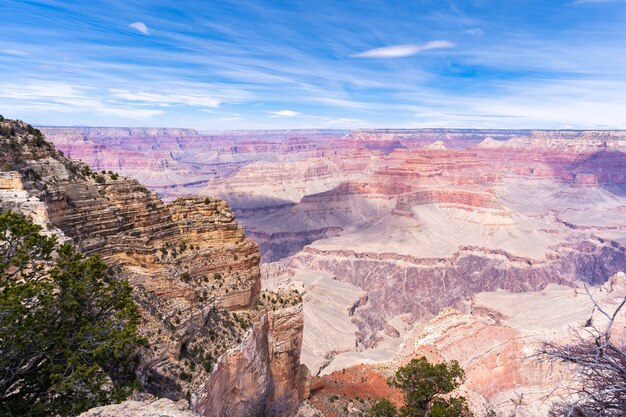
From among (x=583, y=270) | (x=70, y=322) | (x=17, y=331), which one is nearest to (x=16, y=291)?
(x=17, y=331)

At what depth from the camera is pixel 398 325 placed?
263 feet

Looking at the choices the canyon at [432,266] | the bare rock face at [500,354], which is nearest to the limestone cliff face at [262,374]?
the canyon at [432,266]

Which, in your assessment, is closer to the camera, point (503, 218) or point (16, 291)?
point (16, 291)

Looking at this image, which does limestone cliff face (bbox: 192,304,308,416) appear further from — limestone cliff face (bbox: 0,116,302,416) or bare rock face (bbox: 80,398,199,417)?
bare rock face (bbox: 80,398,199,417)

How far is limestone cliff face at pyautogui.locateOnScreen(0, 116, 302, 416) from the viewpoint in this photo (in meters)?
17.5

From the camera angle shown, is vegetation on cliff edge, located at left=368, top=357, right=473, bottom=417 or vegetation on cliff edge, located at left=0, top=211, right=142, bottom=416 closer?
vegetation on cliff edge, located at left=0, top=211, right=142, bottom=416

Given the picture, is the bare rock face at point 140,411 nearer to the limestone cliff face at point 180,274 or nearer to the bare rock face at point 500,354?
the limestone cliff face at point 180,274

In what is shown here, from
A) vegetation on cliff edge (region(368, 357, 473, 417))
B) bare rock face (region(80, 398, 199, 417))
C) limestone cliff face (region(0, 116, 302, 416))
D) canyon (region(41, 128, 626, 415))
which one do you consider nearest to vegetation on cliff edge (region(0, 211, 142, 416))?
bare rock face (region(80, 398, 199, 417))

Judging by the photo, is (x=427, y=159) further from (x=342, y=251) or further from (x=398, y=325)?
(x=398, y=325)

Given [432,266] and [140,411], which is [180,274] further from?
[432,266]

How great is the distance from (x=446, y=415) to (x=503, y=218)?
12761 centimetres

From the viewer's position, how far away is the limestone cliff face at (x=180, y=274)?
57.6 ft

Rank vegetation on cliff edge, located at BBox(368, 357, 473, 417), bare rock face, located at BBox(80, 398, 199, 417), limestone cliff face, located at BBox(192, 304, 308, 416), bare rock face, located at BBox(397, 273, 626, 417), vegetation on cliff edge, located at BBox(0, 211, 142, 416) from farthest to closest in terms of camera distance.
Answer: bare rock face, located at BBox(397, 273, 626, 417)
vegetation on cliff edge, located at BBox(368, 357, 473, 417)
limestone cliff face, located at BBox(192, 304, 308, 416)
vegetation on cliff edge, located at BBox(0, 211, 142, 416)
bare rock face, located at BBox(80, 398, 199, 417)

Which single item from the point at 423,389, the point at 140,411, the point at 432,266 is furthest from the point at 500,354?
the point at 432,266
